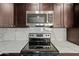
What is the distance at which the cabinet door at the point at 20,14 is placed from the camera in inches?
94.1

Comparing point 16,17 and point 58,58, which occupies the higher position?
point 16,17

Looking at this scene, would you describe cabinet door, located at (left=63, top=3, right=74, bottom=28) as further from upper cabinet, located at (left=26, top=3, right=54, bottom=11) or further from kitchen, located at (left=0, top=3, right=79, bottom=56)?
upper cabinet, located at (left=26, top=3, right=54, bottom=11)

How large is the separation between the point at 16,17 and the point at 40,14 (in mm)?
336

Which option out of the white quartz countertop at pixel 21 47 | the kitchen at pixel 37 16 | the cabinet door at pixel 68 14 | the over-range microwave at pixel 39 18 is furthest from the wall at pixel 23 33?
the white quartz countertop at pixel 21 47

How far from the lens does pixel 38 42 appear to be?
2.54 meters

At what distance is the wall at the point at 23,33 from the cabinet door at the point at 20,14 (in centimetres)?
32

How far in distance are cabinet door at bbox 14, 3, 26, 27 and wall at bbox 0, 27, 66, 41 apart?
1.05ft

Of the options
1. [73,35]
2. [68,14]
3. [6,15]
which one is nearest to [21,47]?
[6,15]

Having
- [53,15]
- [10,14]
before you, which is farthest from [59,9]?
[10,14]

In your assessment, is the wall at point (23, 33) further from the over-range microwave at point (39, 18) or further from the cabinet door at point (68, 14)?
the cabinet door at point (68, 14)

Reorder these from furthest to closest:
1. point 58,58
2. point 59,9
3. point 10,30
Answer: point 10,30
point 59,9
point 58,58

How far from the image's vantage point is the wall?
268 centimetres

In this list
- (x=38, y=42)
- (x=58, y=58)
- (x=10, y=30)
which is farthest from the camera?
(x=10, y=30)

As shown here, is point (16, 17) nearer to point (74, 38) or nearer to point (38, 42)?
point (38, 42)
